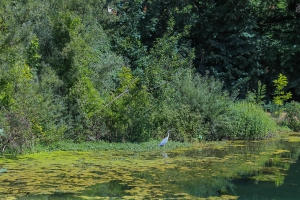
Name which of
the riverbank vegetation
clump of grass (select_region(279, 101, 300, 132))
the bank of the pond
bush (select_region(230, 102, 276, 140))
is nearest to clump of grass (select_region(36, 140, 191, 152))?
the bank of the pond

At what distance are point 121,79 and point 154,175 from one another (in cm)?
586

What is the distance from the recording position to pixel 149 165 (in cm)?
1084

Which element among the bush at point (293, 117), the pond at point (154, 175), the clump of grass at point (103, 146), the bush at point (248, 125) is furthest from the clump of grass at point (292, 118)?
the clump of grass at point (103, 146)

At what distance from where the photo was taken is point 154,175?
386 inches

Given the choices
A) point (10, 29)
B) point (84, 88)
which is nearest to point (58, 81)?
point (84, 88)

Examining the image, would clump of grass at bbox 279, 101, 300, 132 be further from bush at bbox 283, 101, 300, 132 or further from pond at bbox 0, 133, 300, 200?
pond at bbox 0, 133, 300, 200

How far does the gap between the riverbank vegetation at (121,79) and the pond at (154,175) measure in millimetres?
1473

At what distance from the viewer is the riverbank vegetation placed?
1256cm

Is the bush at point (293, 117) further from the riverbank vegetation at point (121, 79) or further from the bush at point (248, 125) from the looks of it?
the bush at point (248, 125)

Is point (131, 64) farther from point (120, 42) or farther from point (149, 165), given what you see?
point (149, 165)

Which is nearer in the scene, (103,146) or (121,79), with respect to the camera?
(103,146)

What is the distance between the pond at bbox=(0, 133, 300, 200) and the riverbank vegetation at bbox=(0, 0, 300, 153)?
4.83 ft

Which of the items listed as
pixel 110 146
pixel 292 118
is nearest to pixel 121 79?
pixel 110 146

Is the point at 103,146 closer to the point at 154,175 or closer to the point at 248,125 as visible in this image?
the point at 154,175
